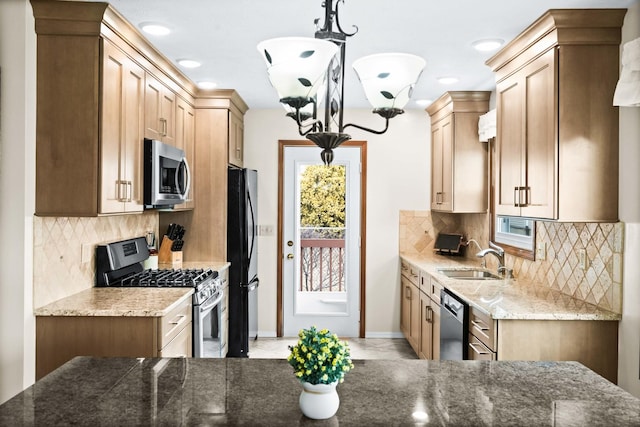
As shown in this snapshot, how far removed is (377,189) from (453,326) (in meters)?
2.36

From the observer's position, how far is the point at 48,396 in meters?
1.55

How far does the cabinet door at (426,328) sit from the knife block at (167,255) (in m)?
2.07

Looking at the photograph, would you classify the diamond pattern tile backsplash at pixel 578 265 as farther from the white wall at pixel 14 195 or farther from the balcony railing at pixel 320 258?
the white wall at pixel 14 195

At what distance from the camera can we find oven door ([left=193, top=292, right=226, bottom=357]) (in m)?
3.51

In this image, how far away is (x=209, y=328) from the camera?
386cm

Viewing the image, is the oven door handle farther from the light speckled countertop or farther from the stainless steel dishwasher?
the stainless steel dishwasher

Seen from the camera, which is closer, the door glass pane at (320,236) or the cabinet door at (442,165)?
the cabinet door at (442,165)

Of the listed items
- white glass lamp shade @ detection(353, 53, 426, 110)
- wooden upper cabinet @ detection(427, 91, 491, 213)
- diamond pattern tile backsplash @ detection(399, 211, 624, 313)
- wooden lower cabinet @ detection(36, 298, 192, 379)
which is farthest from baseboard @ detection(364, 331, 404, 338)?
white glass lamp shade @ detection(353, 53, 426, 110)

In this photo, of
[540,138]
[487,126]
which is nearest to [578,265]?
[540,138]

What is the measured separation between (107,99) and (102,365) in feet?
4.93

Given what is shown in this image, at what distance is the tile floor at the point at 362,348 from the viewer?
499 centimetres

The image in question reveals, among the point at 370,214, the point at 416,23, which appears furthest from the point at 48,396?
the point at 370,214

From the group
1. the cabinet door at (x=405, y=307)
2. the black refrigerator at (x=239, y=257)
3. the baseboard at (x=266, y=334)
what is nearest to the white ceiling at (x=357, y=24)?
the black refrigerator at (x=239, y=257)

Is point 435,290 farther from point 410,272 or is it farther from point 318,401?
point 318,401
